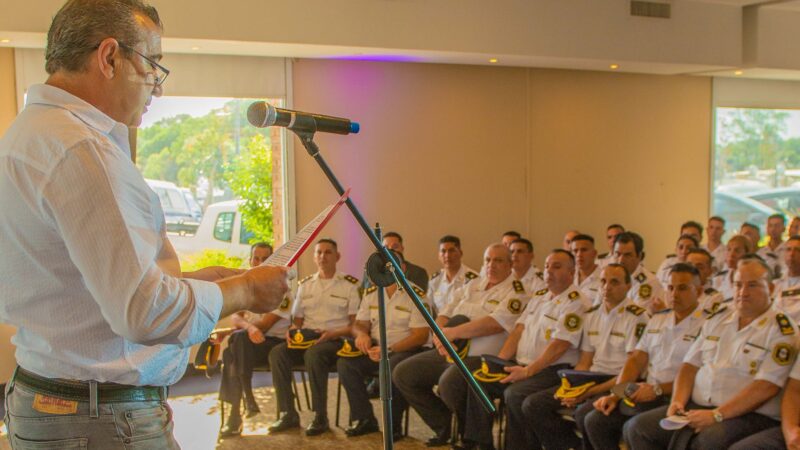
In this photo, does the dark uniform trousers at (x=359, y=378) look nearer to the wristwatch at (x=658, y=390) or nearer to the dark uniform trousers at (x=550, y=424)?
the dark uniform trousers at (x=550, y=424)

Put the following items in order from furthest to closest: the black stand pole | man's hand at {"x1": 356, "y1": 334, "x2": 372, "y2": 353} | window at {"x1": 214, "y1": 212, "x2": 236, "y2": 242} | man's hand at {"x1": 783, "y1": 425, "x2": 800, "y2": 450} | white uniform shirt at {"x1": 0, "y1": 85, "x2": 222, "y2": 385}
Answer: window at {"x1": 214, "y1": 212, "x2": 236, "y2": 242} → man's hand at {"x1": 356, "y1": 334, "x2": 372, "y2": 353} → man's hand at {"x1": 783, "y1": 425, "x2": 800, "y2": 450} → the black stand pole → white uniform shirt at {"x1": 0, "y1": 85, "x2": 222, "y2": 385}

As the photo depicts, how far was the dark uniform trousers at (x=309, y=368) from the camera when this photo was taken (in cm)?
561

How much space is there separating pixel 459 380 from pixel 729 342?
165 cm

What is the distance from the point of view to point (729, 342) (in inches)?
152

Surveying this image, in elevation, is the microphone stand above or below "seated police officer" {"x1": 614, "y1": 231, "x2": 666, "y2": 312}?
above

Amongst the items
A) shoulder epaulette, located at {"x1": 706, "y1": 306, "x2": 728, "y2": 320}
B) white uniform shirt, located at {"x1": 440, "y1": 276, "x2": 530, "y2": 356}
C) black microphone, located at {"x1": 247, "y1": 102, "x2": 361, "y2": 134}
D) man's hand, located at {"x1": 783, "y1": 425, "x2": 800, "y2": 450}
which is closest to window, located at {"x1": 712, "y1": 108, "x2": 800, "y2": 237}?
white uniform shirt, located at {"x1": 440, "y1": 276, "x2": 530, "y2": 356}

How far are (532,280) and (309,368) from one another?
1.67 m

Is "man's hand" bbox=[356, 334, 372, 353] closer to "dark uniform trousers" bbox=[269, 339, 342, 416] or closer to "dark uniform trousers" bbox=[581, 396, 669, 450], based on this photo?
"dark uniform trousers" bbox=[269, 339, 342, 416]

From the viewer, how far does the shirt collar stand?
1.34m

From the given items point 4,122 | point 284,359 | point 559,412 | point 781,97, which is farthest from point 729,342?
point 781,97

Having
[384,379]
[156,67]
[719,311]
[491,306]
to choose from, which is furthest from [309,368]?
[156,67]

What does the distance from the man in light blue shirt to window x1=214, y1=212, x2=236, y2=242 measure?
6026mm

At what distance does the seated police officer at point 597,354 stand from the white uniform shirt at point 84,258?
10.6 feet

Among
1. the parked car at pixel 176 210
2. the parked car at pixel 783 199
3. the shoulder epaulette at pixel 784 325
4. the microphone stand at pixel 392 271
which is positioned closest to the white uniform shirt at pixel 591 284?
the shoulder epaulette at pixel 784 325
